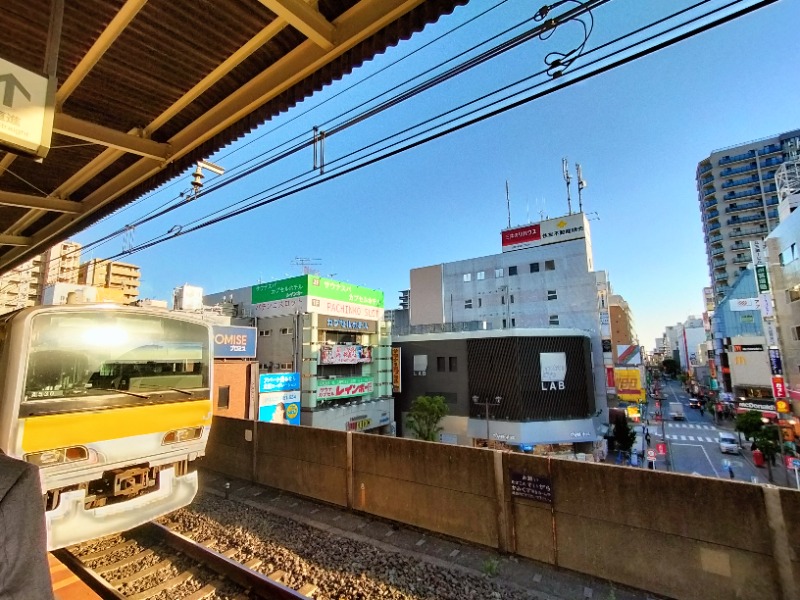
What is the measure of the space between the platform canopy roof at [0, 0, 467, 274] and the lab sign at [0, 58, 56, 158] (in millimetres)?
19

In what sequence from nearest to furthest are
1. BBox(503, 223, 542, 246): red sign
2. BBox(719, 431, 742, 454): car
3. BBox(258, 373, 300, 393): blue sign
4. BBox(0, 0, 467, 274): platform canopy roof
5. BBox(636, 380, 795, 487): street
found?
BBox(0, 0, 467, 274): platform canopy roof → BBox(258, 373, 300, 393): blue sign → BBox(636, 380, 795, 487): street → BBox(719, 431, 742, 454): car → BBox(503, 223, 542, 246): red sign

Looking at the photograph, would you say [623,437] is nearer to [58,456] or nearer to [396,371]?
[396,371]

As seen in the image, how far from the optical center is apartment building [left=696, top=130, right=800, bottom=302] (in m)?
68.6

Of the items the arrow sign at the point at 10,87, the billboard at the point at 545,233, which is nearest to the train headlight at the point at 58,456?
the arrow sign at the point at 10,87

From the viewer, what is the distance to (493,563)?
5504 mm

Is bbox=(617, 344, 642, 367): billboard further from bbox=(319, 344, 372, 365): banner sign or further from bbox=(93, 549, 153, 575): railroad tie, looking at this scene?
bbox=(93, 549, 153, 575): railroad tie

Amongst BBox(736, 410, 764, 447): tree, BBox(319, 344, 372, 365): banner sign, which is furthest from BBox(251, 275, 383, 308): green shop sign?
BBox(736, 410, 764, 447): tree

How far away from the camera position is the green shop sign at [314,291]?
106ft

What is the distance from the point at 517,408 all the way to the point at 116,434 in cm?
3150

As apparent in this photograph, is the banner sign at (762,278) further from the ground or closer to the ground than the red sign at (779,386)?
further from the ground

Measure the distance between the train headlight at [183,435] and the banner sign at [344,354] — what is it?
25060 mm

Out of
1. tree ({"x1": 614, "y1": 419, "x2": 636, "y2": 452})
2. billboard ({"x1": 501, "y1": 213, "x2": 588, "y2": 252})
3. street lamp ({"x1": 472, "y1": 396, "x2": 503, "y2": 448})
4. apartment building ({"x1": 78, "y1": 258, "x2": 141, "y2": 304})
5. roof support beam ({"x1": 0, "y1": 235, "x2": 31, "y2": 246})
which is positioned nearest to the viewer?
roof support beam ({"x1": 0, "y1": 235, "x2": 31, "y2": 246})

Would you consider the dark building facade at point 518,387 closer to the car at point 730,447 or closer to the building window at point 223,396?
the car at point 730,447

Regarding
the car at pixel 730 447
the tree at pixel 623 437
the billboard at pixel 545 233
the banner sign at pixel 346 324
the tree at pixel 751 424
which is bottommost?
the car at pixel 730 447
